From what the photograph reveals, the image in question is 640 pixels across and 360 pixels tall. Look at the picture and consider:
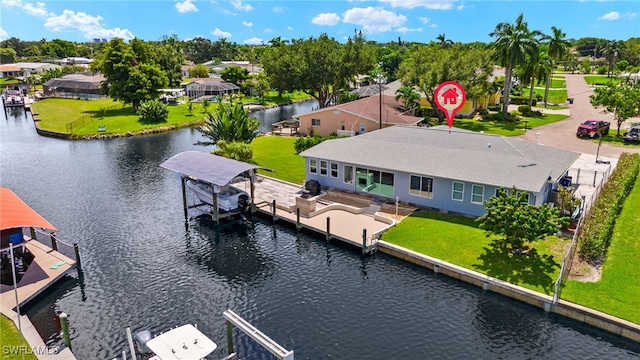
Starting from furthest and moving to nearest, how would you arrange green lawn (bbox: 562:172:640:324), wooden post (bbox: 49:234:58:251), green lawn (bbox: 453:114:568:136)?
green lawn (bbox: 453:114:568:136)
wooden post (bbox: 49:234:58:251)
green lawn (bbox: 562:172:640:324)

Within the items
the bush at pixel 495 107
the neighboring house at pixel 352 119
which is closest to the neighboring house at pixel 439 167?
the neighboring house at pixel 352 119

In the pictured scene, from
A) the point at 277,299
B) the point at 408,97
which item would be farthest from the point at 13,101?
the point at 277,299

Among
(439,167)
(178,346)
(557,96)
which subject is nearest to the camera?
(178,346)

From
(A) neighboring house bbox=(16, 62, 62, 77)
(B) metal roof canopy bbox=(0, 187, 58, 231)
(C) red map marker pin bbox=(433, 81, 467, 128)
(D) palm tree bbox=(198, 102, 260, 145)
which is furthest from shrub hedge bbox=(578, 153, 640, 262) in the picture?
(A) neighboring house bbox=(16, 62, 62, 77)

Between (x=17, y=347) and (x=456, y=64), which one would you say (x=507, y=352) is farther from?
(x=456, y=64)

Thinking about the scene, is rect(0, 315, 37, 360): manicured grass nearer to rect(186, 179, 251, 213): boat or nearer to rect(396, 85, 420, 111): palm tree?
rect(186, 179, 251, 213): boat

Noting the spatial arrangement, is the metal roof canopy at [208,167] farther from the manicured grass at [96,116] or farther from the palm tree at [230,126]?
the manicured grass at [96,116]

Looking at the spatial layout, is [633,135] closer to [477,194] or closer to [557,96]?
[477,194]
